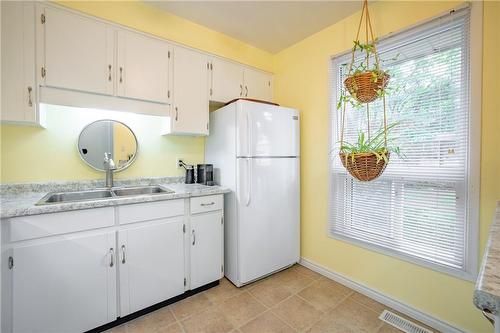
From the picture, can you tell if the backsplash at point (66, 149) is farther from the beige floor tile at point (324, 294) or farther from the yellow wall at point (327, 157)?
the beige floor tile at point (324, 294)

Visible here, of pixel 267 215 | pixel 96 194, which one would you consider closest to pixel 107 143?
pixel 96 194

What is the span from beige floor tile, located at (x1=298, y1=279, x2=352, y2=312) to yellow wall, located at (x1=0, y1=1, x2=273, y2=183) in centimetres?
178

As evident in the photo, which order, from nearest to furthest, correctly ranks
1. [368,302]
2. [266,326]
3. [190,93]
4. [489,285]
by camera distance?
[489,285] → [266,326] → [368,302] → [190,93]

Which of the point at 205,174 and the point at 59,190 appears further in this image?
the point at 205,174

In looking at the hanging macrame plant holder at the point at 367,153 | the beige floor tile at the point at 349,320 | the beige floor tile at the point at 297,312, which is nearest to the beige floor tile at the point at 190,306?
the beige floor tile at the point at 297,312

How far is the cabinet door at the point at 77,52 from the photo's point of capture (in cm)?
159

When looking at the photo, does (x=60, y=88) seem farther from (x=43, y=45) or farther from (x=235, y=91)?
(x=235, y=91)

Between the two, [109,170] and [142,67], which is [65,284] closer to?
[109,170]

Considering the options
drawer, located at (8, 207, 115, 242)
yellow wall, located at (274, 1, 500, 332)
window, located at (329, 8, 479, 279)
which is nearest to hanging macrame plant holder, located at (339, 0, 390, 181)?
window, located at (329, 8, 479, 279)

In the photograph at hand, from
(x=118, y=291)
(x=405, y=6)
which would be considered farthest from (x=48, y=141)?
(x=405, y=6)

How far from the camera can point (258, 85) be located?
275cm

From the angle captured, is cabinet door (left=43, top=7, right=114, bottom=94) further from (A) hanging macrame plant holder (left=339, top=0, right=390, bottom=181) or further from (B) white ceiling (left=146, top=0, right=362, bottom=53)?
(A) hanging macrame plant holder (left=339, top=0, right=390, bottom=181)

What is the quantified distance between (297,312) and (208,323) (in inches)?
27.6

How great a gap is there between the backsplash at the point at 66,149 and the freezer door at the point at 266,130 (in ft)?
2.80
